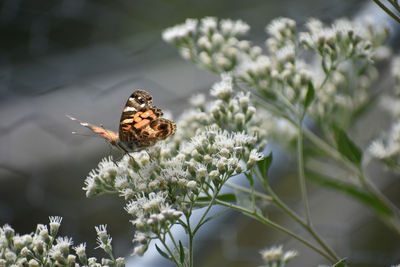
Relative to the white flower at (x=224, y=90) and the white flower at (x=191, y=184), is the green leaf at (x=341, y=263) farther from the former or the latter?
the white flower at (x=224, y=90)

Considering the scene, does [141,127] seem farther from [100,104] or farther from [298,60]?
[100,104]

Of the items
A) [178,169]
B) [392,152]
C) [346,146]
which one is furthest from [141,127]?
[392,152]

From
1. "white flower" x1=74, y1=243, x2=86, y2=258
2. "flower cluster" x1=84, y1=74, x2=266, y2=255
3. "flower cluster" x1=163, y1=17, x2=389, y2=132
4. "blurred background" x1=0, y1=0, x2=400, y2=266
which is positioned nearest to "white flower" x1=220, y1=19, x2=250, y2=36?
"flower cluster" x1=163, y1=17, x2=389, y2=132

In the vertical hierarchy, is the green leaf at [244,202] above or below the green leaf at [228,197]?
below

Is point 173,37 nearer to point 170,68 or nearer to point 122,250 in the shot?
point 122,250

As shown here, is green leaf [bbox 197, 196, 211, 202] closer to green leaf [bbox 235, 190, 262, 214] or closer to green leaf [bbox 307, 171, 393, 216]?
green leaf [bbox 235, 190, 262, 214]

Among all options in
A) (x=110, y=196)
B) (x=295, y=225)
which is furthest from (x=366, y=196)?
(x=110, y=196)

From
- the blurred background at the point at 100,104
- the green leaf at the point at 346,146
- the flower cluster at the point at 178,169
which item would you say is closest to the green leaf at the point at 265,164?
the flower cluster at the point at 178,169
